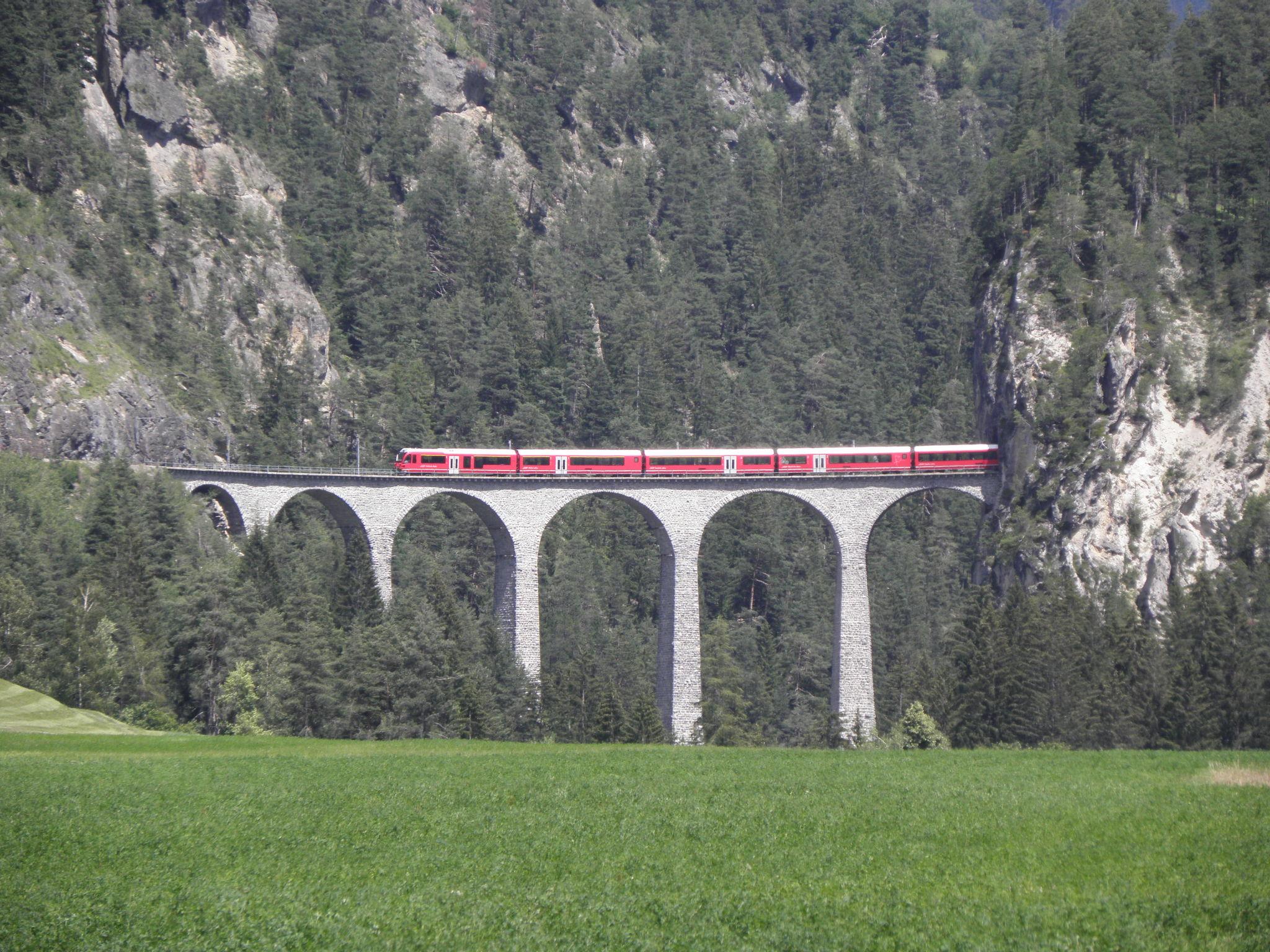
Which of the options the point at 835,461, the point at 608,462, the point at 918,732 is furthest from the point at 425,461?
the point at 918,732

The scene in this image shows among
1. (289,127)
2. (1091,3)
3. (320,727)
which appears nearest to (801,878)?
(320,727)

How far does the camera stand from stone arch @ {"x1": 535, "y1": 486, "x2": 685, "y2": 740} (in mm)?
71375

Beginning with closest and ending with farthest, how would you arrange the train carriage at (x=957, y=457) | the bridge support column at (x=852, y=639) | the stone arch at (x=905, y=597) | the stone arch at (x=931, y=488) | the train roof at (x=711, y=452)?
the bridge support column at (x=852, y=639), the train roof at (x=711, y=452), the stone arch at (x=931, y=488), the train carriage at (x=957, y=457), the stone arch at (x=905, y=597)

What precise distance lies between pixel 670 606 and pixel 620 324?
72693 millimetres

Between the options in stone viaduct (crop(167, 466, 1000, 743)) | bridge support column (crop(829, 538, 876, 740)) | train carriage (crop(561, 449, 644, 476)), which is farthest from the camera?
train carriage (crop(561, 449, 644, 476))

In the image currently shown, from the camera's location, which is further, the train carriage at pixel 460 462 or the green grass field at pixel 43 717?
the train carriage at pixel 460 462

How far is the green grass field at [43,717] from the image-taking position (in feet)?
144

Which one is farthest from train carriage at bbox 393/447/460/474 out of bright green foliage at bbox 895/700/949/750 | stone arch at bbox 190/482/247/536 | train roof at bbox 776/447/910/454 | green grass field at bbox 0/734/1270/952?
green grass field at bbox 0/734/1270/952

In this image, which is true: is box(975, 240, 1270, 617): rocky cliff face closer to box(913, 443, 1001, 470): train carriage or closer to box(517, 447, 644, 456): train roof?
box(913, 443, 1001, 470): train carriage

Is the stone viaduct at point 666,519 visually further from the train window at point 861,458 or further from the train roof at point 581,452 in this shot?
the train roof at point 581,452

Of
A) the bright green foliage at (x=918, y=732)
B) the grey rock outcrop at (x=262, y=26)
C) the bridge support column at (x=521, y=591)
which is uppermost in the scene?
the grey rock outcrop at (x=262, y=26)

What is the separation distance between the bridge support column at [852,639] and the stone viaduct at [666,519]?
0.06 m

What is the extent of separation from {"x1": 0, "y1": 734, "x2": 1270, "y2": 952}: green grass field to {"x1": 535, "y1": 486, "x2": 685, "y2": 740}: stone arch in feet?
115

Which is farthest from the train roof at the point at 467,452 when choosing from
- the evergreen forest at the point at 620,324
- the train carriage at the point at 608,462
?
the evergreen forest at the point at 620,324
